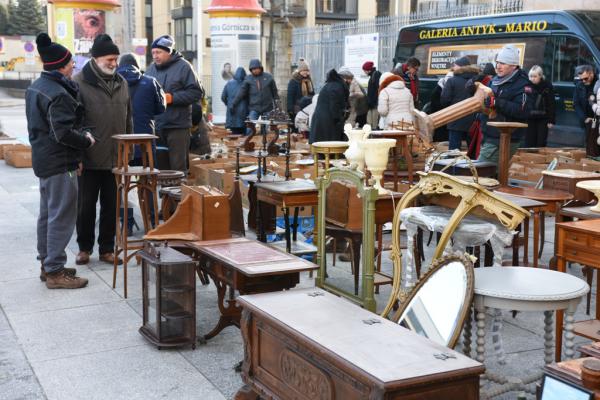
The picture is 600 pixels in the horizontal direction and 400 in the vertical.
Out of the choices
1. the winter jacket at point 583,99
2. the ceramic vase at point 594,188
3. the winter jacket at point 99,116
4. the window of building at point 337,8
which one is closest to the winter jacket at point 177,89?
the winter jacket at point 99,116

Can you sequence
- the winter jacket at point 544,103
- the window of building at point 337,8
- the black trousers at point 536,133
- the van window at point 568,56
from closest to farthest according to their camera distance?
the winter jacket at point 544,103, the black trousers at point 536,133, the van window at point 568,56, the window of building at point 337,8

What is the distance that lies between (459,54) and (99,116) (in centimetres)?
911

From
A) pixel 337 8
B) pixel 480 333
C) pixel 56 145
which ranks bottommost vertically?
pixel 480 333

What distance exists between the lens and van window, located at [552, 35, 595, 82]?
11.9 meters

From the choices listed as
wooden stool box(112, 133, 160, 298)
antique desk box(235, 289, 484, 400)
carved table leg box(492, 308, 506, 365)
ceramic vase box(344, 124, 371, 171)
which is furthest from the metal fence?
antique desk box(235, 289, 484, 400)

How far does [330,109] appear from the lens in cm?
975

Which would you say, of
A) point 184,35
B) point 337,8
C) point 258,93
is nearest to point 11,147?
point 258,93

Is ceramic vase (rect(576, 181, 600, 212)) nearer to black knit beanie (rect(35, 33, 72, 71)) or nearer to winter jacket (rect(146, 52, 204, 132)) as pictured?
black knit beanie (rect(35, 33, 72, 71))

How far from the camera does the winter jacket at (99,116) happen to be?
266 inches

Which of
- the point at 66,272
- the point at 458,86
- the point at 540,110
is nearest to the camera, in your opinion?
the point at 66,272

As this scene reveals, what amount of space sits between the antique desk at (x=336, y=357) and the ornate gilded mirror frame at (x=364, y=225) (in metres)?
A: 0.90

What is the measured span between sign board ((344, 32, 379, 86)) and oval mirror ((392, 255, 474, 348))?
14.6m

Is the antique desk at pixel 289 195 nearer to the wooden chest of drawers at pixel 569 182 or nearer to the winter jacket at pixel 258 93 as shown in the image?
the wooden chest of drawers at pixel 569 182

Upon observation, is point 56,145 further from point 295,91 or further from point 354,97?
point 295,91
